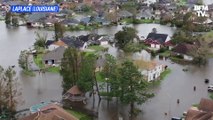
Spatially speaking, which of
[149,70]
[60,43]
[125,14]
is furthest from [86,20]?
[149,70]

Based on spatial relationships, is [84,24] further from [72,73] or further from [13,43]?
[72,73]

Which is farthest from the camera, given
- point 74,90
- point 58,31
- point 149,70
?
point 58,31

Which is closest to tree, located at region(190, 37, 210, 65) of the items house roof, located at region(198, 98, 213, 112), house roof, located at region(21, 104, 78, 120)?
house roof, located at region(198, 98, 213, 112)

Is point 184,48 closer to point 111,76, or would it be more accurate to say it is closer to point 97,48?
point 97,48

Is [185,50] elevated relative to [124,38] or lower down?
lower down

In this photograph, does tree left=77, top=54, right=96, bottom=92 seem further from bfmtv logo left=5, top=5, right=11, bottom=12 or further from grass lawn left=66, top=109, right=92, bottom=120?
bfmtv logo left=5, top=5, right=11, bottom=12

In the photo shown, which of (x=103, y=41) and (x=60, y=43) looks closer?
(x=60, y=43)

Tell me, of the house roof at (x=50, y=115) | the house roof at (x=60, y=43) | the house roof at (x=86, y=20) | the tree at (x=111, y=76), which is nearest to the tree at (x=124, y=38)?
the house roof at (x=60, y=43)

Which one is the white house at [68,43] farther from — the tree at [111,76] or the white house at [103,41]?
the tree at [111,76]
